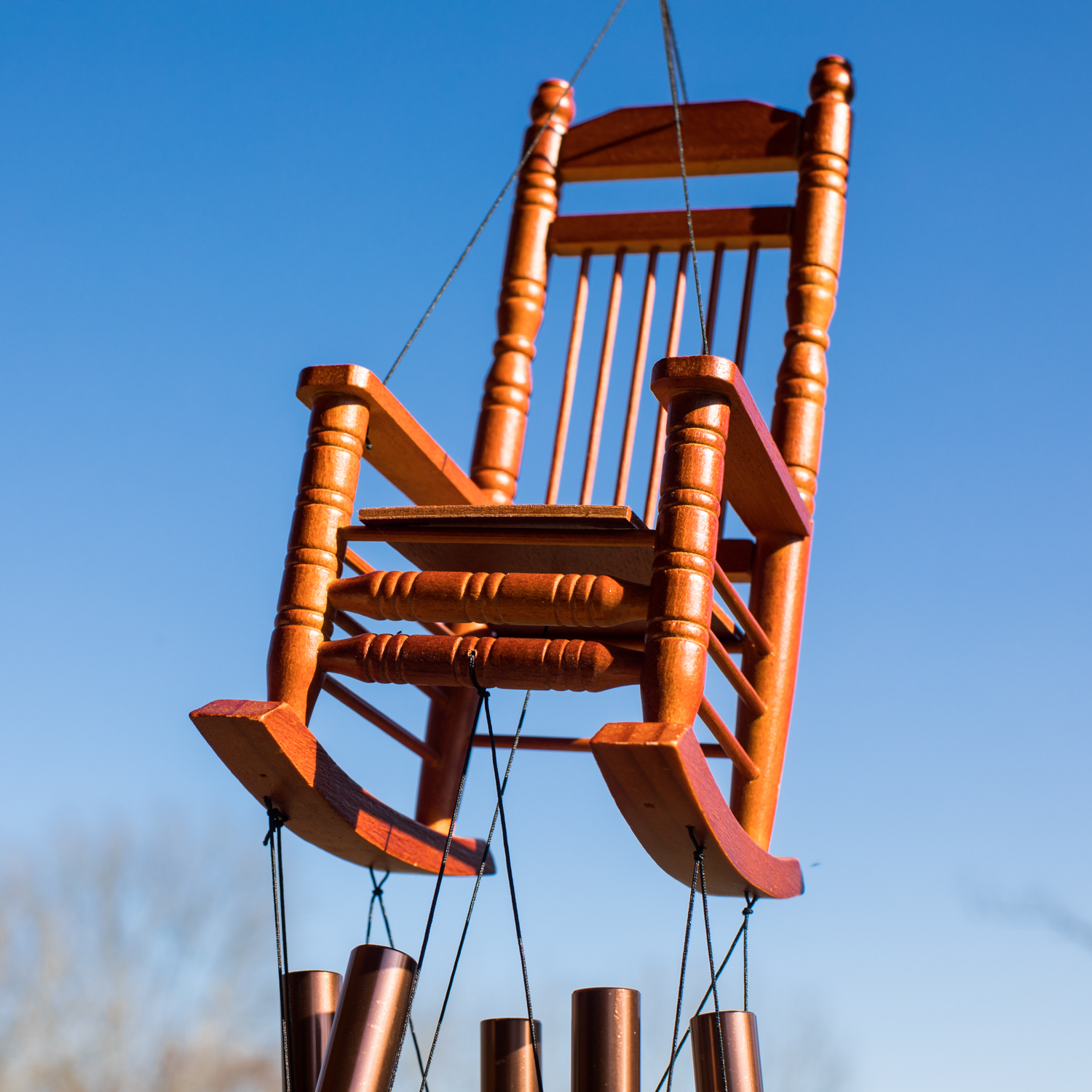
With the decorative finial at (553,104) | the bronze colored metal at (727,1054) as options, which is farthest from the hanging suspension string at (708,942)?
the decorative finial at (553,104)

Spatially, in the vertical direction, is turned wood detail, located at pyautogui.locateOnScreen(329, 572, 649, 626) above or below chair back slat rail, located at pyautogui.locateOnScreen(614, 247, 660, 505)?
below

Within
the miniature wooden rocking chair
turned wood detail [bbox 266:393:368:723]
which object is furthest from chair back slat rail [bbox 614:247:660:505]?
turned wood detail [bbox 266:393:368:723]

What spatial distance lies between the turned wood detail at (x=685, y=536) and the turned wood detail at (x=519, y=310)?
0.89 m

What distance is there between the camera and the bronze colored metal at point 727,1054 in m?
2.00

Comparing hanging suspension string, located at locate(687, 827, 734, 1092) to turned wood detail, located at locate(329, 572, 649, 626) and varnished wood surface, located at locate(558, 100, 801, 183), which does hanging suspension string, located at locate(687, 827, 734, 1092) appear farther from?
varnished wood surface, located at locate(558, 100, 801, 183)

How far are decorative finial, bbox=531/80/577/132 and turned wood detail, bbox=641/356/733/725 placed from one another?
1245 millimetres

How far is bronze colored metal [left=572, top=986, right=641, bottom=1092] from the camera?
1.97 metres

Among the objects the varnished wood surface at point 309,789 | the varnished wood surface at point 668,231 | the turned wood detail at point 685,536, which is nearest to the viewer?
the turned wood detail at point 685,536

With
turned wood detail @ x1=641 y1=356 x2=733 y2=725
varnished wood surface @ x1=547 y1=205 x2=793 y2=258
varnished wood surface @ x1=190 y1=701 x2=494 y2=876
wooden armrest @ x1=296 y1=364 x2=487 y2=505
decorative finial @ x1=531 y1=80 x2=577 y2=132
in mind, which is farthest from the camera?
decorative finial @ x1=531 y1=80 x2=577 y2=132

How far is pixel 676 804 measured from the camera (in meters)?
1.88

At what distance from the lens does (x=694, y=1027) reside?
6.74 ft

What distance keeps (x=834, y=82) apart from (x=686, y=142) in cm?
31

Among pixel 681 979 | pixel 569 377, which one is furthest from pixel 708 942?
pixel 569 377

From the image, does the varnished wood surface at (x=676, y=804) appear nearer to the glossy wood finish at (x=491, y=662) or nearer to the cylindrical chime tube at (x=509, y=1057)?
the glossy wood finish at (x=491, y=662)
